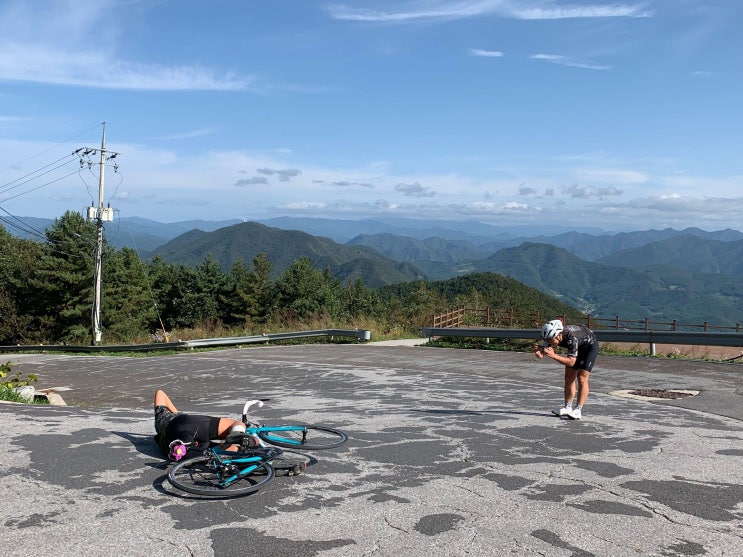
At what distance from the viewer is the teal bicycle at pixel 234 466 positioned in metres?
5.75

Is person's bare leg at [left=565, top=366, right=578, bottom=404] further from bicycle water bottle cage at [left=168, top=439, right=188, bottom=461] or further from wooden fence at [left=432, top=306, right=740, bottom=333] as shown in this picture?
wooden fence at [left=432, top=306, right=740, bottom=333]

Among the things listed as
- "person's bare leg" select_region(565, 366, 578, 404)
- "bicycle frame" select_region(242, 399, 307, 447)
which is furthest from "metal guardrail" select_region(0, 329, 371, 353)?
"bicycle frame" select_region(242, 399, 307, 447)

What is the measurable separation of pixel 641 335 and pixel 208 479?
1659cm

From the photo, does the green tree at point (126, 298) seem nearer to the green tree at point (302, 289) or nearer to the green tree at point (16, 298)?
the green tree at point (16, 298)

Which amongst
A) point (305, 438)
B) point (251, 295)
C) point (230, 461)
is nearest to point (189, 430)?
point (230, 461)

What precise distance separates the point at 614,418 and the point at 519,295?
440 ft

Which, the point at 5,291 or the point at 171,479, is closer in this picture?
the point at 171,479

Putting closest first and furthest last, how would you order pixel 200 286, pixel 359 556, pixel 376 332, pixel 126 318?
pixel 359 556 < pixel 376 332 < pixel 126 318 < pixel 200 286

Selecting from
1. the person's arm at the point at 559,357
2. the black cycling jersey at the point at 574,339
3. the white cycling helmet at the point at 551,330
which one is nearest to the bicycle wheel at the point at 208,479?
the person's arm at the point at 559,357

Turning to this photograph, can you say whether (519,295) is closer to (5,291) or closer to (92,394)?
(5,291)

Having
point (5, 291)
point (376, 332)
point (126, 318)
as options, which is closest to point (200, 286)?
point (126, 318)

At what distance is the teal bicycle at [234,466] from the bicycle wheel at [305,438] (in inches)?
0.4

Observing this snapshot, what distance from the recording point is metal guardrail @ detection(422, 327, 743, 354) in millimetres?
17359

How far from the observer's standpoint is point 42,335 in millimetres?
65812
